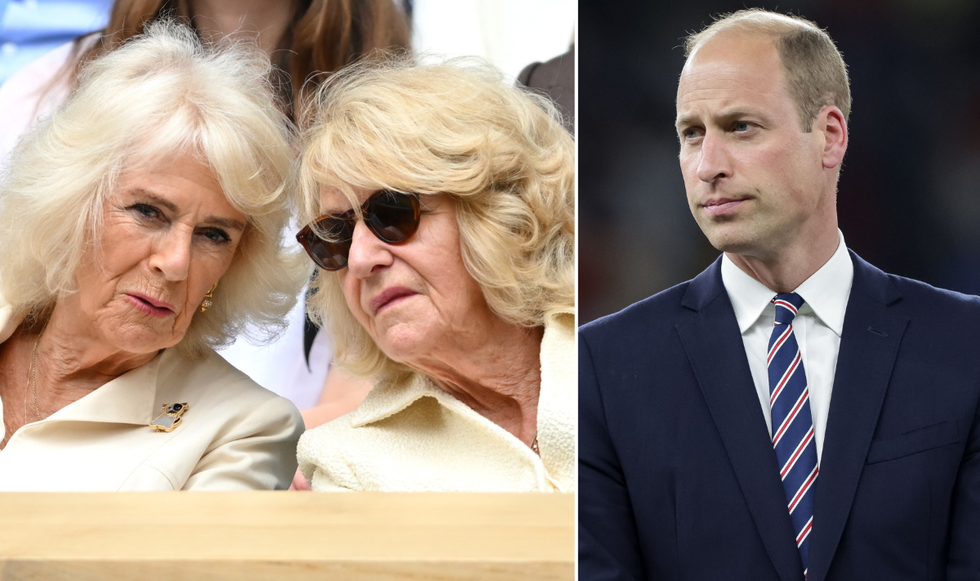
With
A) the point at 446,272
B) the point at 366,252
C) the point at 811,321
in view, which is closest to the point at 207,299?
the point at 366,252

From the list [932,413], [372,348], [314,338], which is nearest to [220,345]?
[314,338]

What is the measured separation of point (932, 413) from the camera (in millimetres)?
1255

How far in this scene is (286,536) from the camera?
125cm

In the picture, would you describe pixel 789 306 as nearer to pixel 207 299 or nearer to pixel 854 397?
pixel 854 397

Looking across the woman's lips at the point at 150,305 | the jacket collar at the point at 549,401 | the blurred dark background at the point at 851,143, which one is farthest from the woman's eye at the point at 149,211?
the blurred dark background at the point at 851,143

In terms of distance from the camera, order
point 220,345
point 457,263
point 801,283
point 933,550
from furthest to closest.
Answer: point 220,345, point 457,263, point 801,283, point 933,550

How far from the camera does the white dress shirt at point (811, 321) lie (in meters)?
1.31

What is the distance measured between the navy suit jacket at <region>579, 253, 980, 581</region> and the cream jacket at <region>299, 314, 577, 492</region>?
0.17 metres

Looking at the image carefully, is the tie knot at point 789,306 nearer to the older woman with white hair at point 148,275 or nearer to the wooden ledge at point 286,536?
the wooden ledge at point 286,536

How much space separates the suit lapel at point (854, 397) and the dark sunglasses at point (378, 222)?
693mm

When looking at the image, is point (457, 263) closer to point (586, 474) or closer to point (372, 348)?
point (372, 348)

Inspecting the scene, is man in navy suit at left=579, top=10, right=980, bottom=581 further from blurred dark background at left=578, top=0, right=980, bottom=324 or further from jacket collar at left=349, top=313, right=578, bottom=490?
jacket collar at left=349, top=313, right=578, bottom=490

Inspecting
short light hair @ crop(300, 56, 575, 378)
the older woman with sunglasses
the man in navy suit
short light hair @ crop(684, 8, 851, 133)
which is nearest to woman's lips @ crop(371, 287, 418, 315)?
the older woman with sunglasses

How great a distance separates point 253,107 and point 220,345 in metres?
0.43
